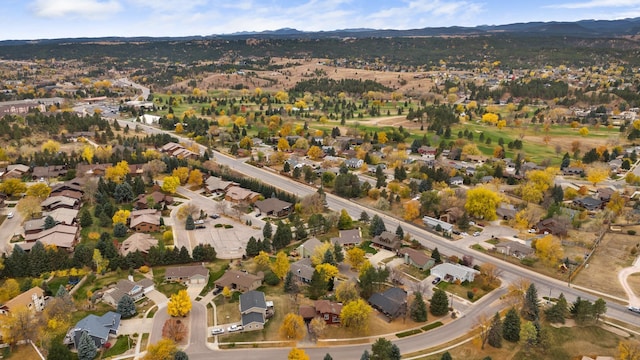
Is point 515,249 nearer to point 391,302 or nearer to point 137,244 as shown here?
point 391,302

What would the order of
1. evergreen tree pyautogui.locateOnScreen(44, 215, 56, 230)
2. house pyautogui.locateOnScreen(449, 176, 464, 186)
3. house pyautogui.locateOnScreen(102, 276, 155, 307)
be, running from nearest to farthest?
house pyautogui.locateOnScreen(102, 276, 155, 307) → evergreen tree pyautogui.locateOnScreen(44, 215, 56, 230) → house pyautogui.locateOnScreen(449, 176, 464, 186)

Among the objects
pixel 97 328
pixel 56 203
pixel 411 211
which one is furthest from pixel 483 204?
pixel 56 203

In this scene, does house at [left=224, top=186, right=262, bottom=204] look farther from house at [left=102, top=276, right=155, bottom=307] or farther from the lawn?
the lawn

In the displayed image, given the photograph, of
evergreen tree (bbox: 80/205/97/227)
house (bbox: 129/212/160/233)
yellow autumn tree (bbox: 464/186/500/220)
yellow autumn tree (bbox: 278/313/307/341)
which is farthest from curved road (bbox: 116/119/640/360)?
evergreen tree (bbox: 80/205/97/227)

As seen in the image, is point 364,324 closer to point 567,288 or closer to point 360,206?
point 567,288

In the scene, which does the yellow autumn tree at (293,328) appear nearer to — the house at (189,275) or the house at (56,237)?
the house at (189,275)

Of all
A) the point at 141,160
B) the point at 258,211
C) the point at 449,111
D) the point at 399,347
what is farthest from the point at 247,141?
the point at 399,347
